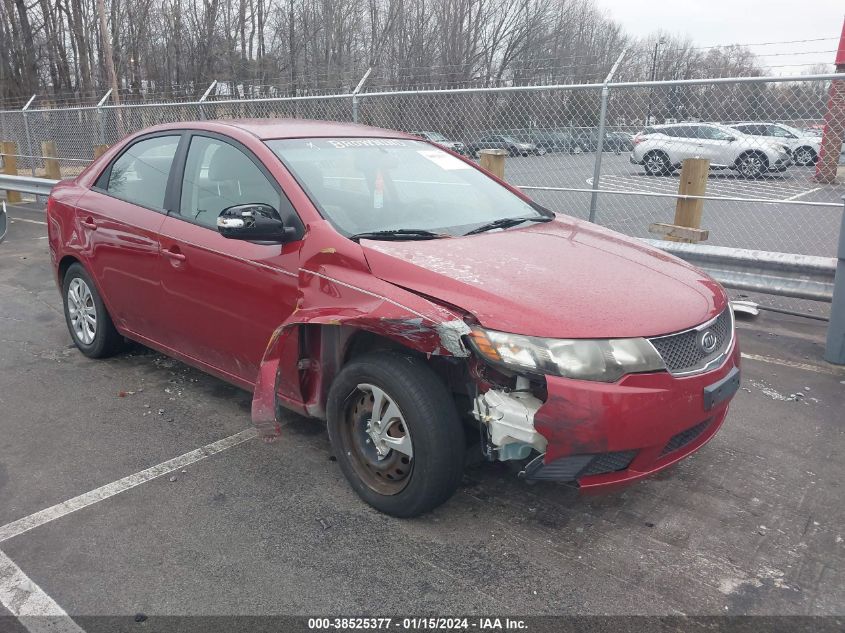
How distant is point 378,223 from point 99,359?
281 centimetres

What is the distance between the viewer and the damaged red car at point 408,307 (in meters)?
2.47

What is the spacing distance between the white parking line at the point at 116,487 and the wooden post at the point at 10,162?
1251cm

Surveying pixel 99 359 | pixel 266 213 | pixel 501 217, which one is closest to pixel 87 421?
pixel 99 359

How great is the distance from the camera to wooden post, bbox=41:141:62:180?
12758mm

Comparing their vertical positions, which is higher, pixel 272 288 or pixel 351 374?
pixel 272 288

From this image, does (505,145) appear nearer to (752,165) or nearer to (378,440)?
(752,165)

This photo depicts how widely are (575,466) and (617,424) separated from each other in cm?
22

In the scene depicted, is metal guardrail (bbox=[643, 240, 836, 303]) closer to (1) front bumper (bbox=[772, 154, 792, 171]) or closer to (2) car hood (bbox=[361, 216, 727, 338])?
(1) front bumper (bbox=[772, 154, 792, 171])

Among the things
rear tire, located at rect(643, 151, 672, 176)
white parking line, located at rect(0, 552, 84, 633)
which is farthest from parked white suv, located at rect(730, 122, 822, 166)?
white parking line, located at rect(0, 552, 84, 633)

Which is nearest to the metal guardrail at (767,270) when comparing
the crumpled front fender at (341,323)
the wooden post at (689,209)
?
the wooden post at (689,209)

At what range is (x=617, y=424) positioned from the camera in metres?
2.40

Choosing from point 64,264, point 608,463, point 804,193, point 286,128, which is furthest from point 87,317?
point 804,193

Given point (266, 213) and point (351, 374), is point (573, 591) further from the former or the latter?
point (266, 213)

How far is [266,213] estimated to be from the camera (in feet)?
10.4
